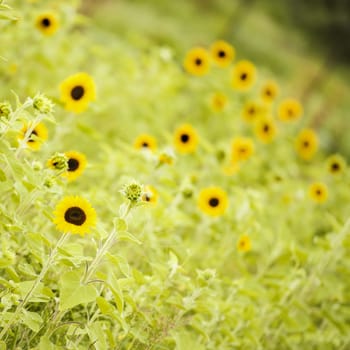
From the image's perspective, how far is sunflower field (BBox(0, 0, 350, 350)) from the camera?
7.48 feet

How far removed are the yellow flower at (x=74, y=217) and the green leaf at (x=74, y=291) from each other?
0.20 meters

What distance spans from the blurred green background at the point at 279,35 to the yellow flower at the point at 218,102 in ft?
3.74

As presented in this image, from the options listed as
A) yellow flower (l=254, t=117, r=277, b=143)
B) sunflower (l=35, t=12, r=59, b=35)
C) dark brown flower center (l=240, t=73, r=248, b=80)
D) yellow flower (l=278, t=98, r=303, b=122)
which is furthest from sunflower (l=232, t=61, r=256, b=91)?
sunflower (l=35, t=12, r=59, b=35)

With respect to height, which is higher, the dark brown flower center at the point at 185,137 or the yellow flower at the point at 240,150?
the yellow flower at the point at 240,150

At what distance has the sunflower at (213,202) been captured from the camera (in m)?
3.82

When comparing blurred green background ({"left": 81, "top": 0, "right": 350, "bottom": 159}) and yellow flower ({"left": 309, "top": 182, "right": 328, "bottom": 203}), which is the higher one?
blurred green background ({"left": 81, "top": 0, "right": 350, "bottom": 159})

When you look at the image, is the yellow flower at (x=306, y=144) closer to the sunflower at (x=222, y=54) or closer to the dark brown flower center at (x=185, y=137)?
the sunflower at (x=222, y=54)

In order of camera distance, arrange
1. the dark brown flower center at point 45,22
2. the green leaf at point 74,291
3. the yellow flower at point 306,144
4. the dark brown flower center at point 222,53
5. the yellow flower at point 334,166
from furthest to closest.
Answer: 1. the yellow flower at point 306,144
2. the dark brown flower center at point 222,53
3. the yellow flower at point 334,166
4. the dark brown flower center at point 45,22
5. the green leaf at point 74,291

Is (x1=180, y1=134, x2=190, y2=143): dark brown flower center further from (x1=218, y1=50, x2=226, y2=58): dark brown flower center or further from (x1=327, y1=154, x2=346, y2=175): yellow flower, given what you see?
(x1=218, y1=50, x2=226, y2=58): dark brown flower center

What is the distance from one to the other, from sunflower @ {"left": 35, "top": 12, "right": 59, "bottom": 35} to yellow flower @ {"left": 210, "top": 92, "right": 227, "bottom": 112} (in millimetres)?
2427

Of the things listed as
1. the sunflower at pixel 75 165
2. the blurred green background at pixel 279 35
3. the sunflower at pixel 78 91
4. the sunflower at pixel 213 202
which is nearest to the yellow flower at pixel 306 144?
the blurred green background at pixel 279 35

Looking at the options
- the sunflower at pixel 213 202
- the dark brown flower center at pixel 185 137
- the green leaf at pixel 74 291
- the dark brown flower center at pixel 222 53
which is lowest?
the green leaf at pixel 74 291

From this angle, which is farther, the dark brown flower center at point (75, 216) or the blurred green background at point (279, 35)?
the blurred green background at point (279, 35)

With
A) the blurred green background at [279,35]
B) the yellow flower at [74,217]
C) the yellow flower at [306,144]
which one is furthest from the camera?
the blurred green background at [279,35]
